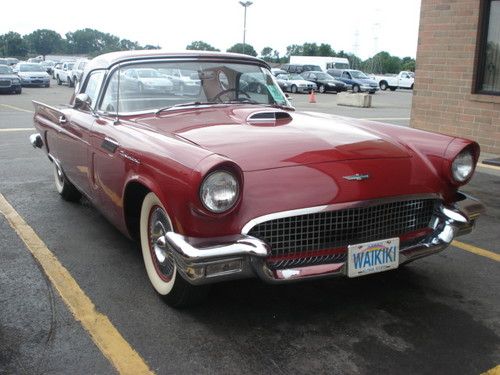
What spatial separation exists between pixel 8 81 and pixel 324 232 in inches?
990

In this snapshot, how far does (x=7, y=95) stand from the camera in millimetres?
25594

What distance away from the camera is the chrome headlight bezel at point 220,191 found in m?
2.84

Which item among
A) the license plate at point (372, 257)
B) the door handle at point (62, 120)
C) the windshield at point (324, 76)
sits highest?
the windshield at point (324, 76)

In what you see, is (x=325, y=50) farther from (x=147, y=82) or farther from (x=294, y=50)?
(x=147, y=82)

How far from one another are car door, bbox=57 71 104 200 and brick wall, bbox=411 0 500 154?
6.91 m

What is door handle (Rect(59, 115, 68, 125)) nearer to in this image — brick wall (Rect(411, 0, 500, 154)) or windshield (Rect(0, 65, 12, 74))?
brick wall (Rect(411, 0, 500, 154))

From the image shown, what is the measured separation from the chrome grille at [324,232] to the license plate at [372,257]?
0.06 m

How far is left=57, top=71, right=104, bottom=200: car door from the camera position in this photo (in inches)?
177

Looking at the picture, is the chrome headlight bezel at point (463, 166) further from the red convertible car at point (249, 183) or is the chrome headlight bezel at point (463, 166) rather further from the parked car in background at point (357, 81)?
the parked car in background at point (357, 81)

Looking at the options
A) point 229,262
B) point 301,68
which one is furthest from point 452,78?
point 301,68

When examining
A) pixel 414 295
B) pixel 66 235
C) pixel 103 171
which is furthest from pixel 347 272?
pixel 66 235

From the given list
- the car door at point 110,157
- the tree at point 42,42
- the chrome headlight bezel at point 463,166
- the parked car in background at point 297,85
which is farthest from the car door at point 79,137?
the tree at point 42,42

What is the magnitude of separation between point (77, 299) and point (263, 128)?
5.34ft

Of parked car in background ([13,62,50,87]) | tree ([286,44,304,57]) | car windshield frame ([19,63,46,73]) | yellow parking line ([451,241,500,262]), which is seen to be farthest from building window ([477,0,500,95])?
tree ([286,44,304,57])
